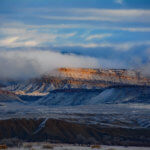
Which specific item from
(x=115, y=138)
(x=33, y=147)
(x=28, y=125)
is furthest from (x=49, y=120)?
(x=33, y=147)

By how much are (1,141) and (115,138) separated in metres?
17.2

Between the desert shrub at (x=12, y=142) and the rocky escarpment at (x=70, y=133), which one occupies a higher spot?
the rocky escarpment at (x=70, y=133)

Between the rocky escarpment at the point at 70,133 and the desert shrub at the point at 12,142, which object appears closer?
the desert shrub at the point at 12,142

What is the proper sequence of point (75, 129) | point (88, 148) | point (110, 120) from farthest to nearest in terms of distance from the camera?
point (110, 120)
point (75, 129)
point (88, 148)

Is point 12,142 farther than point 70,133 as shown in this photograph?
No

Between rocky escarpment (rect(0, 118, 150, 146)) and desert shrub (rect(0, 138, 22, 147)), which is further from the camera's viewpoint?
rocky escarpment (rect(0, 118, 150, 146))

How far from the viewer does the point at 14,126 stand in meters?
99.9

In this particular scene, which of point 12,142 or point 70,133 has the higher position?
point 70,133

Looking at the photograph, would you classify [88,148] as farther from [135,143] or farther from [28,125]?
[28,125]

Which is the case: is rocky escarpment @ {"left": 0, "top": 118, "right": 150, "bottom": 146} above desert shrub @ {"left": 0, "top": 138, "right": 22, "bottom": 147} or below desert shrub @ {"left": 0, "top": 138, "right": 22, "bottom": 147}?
above

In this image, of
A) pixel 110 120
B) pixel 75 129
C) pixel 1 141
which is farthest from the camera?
pixel 110 120

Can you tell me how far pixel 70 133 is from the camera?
96.1 meters

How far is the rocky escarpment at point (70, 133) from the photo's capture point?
92.6 meters

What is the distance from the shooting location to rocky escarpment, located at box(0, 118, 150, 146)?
92.6m
